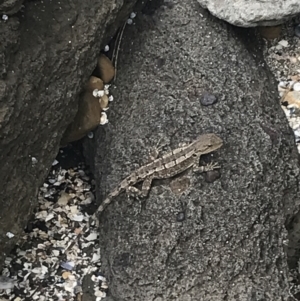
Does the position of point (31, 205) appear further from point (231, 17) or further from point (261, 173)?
point (231, 17)

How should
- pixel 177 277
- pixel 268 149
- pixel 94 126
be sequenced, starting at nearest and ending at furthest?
pixel 177 277
pixel 268 149
pixel 94 126

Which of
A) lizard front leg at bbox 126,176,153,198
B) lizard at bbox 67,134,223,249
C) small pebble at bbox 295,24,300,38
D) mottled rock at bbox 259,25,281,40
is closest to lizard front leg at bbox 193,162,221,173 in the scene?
lizard at bbox 67,134,223,249

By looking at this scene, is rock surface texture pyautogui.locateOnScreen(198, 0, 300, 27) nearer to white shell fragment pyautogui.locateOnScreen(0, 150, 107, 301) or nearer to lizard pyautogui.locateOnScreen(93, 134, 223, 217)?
lizard pyautogui.locateOnScreen(93, 134, 223, 217)

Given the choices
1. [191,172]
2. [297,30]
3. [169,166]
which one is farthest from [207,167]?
[297,30]

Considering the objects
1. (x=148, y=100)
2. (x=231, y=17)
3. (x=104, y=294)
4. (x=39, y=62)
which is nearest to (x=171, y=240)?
(x=104, y=294)

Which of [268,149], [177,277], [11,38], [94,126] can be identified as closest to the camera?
[11,38]

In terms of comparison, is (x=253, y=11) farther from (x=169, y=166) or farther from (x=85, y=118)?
(x=85, y=118)
